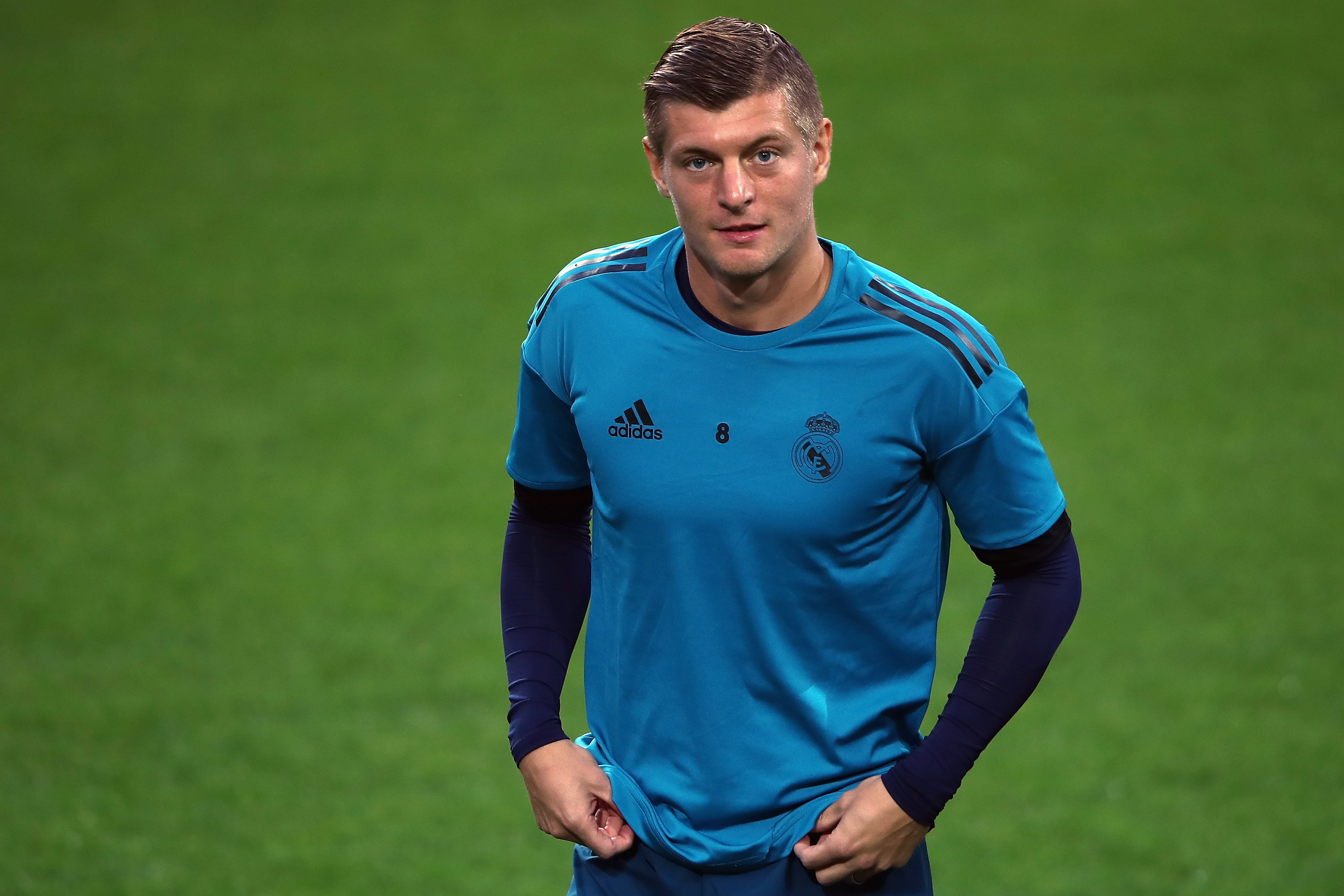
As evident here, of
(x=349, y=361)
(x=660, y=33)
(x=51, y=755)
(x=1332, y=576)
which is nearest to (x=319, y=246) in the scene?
(x=349, y=361)

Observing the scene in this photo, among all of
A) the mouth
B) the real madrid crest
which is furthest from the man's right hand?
the mouth

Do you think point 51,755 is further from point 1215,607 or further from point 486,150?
point 486,150

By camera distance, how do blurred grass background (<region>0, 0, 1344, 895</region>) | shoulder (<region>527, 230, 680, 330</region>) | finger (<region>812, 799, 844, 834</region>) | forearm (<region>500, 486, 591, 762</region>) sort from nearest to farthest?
finger (<region>812, 799, 844, 834</region>)
shoulder (<region>527, 230, 680, 330</region>)
forearm (<region>500, 486, 591, 762</region>)
blurred grass background (<region>0, 0, 1344, 895</region>)

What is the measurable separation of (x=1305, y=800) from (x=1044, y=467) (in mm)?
2690

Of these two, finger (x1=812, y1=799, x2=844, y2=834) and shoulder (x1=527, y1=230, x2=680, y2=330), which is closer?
finger (x1=812, y1=799, x2=844, y2=834)

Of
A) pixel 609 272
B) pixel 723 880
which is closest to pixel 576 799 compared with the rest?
pixel 723 880

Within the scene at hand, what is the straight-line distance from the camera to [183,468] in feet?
19.3

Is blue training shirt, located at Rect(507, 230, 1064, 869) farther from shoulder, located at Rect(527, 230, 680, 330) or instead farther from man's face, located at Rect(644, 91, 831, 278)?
man's face, located at Rect(644, 91, 831, 278)

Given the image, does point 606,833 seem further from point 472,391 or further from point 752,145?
point 472,391

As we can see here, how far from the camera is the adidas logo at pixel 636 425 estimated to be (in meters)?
1.91

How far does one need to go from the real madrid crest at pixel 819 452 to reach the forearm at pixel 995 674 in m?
0.28

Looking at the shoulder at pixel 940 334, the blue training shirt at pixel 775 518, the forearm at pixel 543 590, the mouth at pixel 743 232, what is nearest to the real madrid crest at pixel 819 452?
the blue training shirt at pixel 775 518

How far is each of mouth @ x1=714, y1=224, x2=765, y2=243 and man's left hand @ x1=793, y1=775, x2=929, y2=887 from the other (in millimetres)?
716

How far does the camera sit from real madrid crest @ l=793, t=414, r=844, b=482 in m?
1.84
